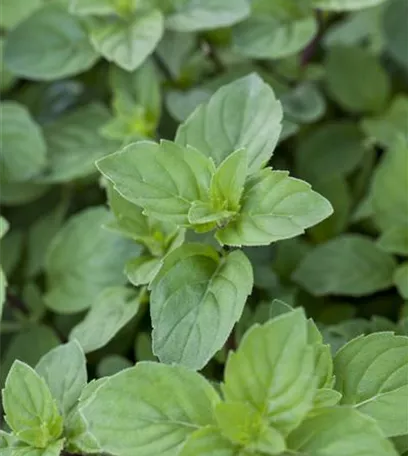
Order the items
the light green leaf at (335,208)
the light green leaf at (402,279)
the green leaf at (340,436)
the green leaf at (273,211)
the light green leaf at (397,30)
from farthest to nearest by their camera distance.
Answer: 1. the light green leaf at (397,30)
2. the light green leaf at (335,208)
3. the light green leaf at (402,279)
4. the green leaf at (273,211)
5. the green leaf at (340,436)

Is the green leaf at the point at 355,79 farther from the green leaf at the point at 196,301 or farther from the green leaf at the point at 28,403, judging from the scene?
the green leaf at the point at 28,403

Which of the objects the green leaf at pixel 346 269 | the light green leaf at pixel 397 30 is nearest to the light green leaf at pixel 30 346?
the green leaf at pixel 346 269

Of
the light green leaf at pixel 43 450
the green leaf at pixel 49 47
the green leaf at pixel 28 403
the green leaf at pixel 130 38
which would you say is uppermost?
the green leaf at pixel 130 38

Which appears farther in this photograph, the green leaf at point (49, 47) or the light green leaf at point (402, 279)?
the green leaf at point (49, 47)

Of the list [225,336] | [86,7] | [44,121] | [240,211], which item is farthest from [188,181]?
[44,121]

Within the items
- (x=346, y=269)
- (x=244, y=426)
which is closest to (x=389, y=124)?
(x=346, y=269)

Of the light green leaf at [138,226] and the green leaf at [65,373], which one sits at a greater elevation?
the light green leaf at [138,226]

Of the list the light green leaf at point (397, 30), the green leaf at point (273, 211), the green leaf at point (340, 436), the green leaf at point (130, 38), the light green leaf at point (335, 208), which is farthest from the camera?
the light green leaf at point (397, 30)

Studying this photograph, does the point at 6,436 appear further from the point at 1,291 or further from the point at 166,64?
the point at 166,64
